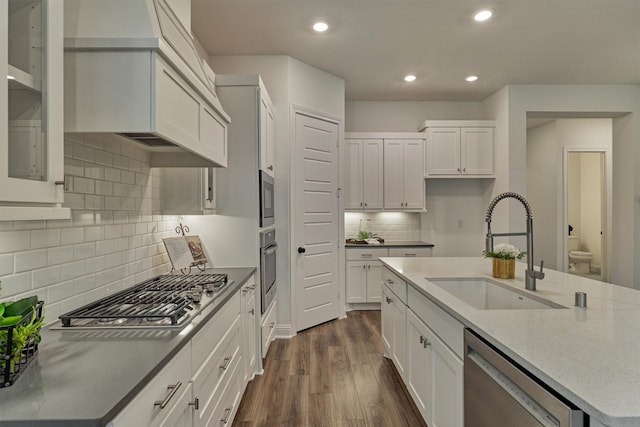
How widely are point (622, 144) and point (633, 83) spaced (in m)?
0.81

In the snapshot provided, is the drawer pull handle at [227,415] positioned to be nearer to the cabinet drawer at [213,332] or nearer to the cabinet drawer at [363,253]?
the cabinet drawer at [213,332]

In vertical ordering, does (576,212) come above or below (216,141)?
below

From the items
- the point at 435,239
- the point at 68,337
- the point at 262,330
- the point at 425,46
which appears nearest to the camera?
the point at 68,337

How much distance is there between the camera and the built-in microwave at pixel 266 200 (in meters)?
2.77

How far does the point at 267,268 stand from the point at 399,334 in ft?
4.00

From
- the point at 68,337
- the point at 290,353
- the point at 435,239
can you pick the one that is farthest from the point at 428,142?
the point at 68,337

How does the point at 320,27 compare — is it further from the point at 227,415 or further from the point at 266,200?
the point at 227,415

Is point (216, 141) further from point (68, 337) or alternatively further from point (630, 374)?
point (630, 374)

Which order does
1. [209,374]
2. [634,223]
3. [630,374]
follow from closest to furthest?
[630,374] < [209,374] < [634,223]

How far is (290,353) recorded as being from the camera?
3195mm

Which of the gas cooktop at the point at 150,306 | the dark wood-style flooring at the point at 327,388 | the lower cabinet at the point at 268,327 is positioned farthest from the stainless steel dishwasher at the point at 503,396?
the lower cabinet at the point at 268,327

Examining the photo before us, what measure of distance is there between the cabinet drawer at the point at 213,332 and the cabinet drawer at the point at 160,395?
0.09 metres

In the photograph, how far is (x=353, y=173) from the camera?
15.8ft

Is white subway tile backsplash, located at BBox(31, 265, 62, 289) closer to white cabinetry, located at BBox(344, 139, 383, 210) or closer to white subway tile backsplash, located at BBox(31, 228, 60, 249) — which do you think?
white subway tile backsplash, located at BBox(31, 228, 60, 249)
